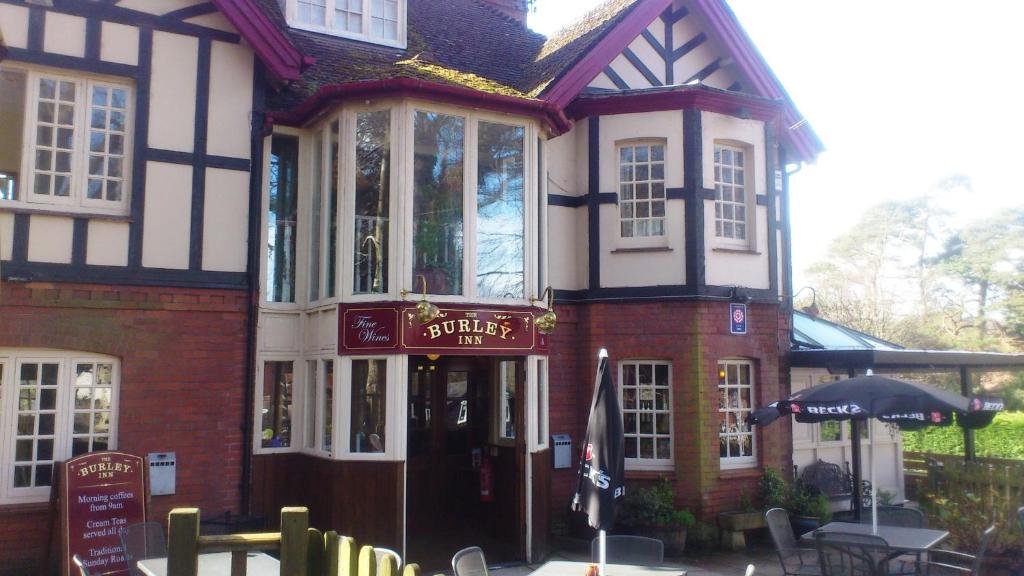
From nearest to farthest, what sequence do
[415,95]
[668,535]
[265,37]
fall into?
1. [415,95]
2. [265,37]
3. [668,535]

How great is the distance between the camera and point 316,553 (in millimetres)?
5684

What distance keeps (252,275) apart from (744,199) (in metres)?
6.90

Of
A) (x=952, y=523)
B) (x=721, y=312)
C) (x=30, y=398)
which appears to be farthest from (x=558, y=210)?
(x=30, y=398)

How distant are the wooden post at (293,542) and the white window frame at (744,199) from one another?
802 centimetres

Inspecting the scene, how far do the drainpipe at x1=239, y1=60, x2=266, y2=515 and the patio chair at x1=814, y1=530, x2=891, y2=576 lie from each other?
6276 millimetres

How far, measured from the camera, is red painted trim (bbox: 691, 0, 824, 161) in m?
12.4

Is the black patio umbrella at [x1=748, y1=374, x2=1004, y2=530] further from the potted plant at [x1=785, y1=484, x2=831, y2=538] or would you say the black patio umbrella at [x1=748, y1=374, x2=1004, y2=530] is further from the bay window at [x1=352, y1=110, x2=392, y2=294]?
the bay window at [x1=352, y1=110, x2=392, y2=294]

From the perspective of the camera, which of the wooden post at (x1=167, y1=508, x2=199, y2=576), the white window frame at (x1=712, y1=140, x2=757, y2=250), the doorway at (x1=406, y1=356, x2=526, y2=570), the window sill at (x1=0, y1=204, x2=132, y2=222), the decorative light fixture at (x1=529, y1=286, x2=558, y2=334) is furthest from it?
the white window frame at (x1=712, y1=140, x2=757, y2=250)

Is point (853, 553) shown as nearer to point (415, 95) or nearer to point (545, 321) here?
point (545, 321)

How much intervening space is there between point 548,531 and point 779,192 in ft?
21.5

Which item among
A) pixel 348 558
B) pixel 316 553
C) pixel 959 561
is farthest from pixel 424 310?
pixel 959 561

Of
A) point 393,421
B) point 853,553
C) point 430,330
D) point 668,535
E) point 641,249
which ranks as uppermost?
point 641,249

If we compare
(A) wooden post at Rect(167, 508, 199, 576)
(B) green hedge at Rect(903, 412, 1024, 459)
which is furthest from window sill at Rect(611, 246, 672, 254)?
(B) green hedge at Rect(903, 412, 1024, 459)

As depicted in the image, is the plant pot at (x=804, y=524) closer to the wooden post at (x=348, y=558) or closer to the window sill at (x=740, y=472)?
the window sill at (x=740, y=472)
